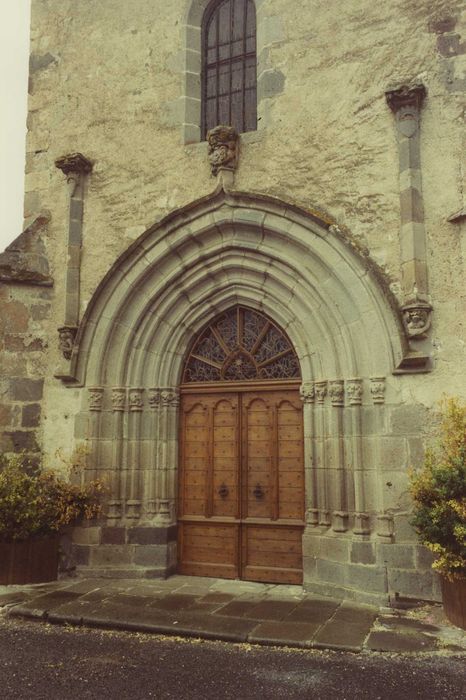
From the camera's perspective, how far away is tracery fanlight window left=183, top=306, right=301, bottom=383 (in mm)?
7004

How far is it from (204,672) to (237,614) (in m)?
1.26

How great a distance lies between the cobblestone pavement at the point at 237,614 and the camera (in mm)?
4797

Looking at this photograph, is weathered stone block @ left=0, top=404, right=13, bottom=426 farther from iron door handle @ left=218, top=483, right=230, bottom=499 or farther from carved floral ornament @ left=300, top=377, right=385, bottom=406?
carved floral ornament @ left=300, top=377, right=385, bottom=406

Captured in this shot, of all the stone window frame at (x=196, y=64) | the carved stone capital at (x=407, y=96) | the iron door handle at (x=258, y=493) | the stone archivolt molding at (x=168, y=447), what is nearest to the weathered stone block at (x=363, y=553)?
the stone archivolt molding at (x=168, y=447)

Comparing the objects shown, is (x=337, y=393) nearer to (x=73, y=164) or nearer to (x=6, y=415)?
(x=6, y=415)

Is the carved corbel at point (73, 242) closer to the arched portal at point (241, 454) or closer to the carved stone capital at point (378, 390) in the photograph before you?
the arched portal at point (241, 454)

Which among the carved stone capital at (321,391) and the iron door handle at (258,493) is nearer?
the carved stone capital at (321,391)

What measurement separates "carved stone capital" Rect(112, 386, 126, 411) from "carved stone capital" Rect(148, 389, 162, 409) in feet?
0.99

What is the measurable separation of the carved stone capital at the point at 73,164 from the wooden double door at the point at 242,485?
3062 millimetres

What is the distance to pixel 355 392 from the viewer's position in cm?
624

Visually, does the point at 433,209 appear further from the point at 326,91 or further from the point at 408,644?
the point at 408,644

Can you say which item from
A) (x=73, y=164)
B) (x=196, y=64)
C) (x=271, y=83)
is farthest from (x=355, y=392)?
(x=196, y=64)

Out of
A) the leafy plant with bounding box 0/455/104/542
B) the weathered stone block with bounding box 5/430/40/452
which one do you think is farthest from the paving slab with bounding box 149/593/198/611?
the weathered stone block with bounding box 5/430/40/452

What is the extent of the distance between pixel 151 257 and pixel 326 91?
8.78ft
